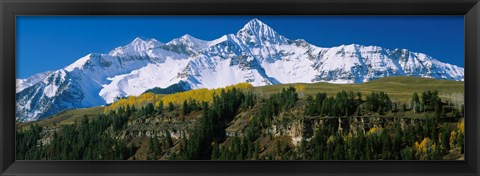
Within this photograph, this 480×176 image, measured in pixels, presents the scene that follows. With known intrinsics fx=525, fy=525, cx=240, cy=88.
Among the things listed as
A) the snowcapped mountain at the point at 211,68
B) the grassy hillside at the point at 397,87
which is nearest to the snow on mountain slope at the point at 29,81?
the snowcapped mountain at the point at 211,68

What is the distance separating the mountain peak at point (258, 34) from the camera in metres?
2.54

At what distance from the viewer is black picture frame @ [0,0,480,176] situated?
2.37m

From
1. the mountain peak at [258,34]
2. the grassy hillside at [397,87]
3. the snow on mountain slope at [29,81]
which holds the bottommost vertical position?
the grassy hillside at [397,87]

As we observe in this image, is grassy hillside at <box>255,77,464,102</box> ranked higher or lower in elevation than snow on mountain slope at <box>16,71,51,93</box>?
lower

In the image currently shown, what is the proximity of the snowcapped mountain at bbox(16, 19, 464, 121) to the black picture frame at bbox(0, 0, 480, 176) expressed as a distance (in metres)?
0.15

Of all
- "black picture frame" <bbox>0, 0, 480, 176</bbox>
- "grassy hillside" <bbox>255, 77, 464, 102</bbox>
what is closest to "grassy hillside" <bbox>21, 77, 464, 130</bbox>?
"grassy hillside" <bbox>255, 77, 464, 102</bbox>

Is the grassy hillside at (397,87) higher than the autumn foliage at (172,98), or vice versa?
the grassy hillside at (397,87)

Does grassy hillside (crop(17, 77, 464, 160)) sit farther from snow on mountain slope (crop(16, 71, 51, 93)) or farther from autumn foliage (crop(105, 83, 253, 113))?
snow on mountain slope (crop(16, 71, 51, 93))

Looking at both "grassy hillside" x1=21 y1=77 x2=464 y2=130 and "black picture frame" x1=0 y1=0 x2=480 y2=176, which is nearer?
"black picture frame" x1=0 y1=0 x2=480 y2=176
